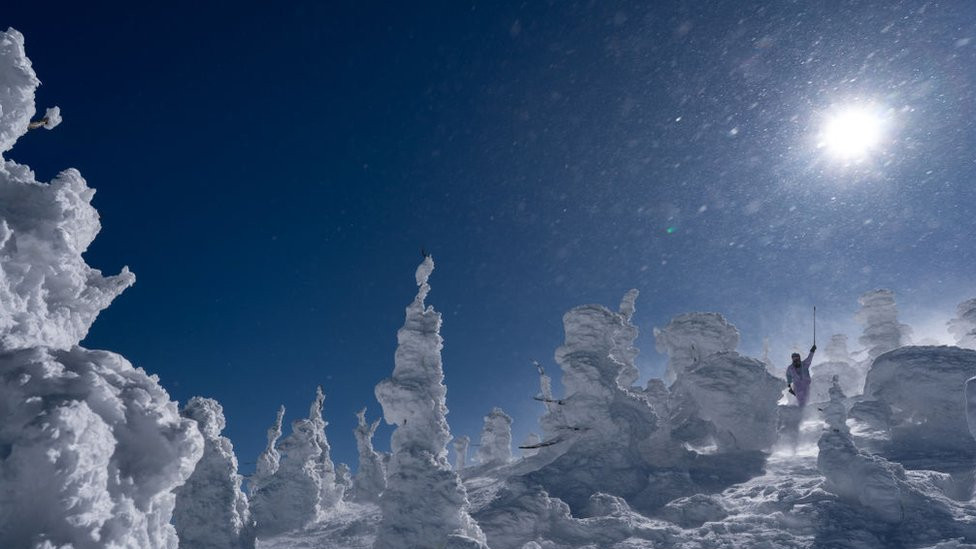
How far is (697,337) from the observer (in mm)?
54250

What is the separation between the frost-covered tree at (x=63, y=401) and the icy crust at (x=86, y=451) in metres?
0.01

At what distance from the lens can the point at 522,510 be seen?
32375mm

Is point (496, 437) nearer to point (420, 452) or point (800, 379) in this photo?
point (420, 452)

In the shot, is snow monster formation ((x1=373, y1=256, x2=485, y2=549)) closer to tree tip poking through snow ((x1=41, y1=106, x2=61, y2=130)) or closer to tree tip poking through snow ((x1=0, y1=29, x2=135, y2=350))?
tree tip poking through snow ((x1=0, y1=29, x2=135, y2=350))

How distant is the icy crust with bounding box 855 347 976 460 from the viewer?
34500mm

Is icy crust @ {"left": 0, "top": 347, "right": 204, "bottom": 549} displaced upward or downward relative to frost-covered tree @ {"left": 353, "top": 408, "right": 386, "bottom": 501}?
downward

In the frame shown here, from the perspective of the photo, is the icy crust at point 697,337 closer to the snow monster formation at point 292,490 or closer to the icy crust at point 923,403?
the icy crust at point 923,403

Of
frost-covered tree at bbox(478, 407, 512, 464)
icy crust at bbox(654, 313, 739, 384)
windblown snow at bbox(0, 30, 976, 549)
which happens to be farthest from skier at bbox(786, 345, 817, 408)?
frost-covered tree at bbox(478, 407, 512, 464)

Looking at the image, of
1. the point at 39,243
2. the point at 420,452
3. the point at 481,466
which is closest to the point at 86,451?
the point at 39,243

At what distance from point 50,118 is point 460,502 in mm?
26357

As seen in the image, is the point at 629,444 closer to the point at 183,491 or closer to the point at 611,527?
the point at 611,527

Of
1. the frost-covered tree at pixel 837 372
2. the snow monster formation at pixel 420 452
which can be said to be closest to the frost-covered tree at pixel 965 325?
the frost-covered tree at pixel 837 372

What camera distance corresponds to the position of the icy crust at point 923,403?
34500mm

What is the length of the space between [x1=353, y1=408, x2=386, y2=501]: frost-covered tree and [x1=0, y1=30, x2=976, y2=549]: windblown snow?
22cm
